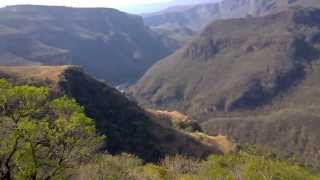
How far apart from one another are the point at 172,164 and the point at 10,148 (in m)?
58.6

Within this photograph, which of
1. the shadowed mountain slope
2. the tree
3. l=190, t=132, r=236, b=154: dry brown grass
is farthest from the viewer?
l=190, t=132, r=236, b=154: dry brown grass

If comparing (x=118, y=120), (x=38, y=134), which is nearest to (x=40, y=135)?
(x=38, y=134)

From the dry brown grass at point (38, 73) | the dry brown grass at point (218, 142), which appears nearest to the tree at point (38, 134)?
the dry brown grass at point (218, 142)

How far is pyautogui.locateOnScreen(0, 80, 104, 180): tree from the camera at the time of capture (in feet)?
97.6

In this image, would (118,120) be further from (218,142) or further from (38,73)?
(38,73)

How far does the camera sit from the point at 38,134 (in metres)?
30.0

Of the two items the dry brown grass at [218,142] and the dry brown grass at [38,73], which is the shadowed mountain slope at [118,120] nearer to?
the dry brown grass at [38,73]

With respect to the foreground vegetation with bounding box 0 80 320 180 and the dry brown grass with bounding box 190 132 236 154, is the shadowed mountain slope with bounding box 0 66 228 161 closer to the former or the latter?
the dry brown grass with bounding box 190 132 236 154

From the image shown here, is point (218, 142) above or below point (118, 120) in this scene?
below

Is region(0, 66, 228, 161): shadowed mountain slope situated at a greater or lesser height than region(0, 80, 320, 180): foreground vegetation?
lesser

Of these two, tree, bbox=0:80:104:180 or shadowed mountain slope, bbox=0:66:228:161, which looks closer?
tree, bbox=0:80:104:180

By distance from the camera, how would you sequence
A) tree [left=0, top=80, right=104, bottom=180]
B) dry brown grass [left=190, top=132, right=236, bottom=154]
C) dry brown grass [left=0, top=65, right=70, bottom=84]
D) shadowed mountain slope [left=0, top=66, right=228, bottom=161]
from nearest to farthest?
tree [left=0, top=80, right=104, bottom=180]
shadowed mountain slope [left=0, top=66, right=228, bottom=161]
dry brown grass [left=190, top=132, right=236, bottom=154]
dry brown grass [left=0, top=65, right=70, bottom=84]

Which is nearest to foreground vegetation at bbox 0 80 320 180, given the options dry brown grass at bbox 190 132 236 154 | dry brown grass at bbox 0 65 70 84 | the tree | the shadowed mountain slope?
the tree

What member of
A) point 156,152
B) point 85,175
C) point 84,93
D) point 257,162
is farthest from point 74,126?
point 84,93
